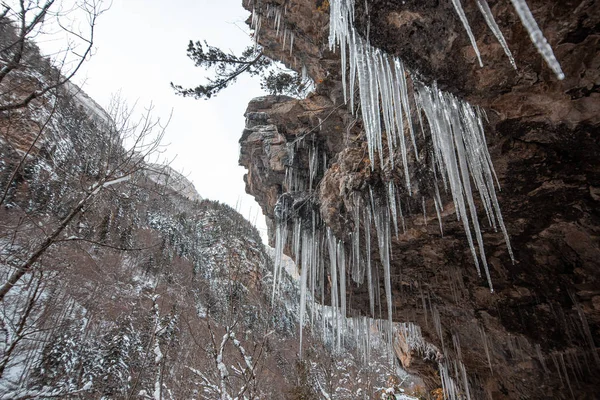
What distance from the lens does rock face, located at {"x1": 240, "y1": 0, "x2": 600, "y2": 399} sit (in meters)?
2.34

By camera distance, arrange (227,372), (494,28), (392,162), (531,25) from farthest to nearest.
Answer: (227,372)
(392,162)
(494,28)
(531,25)

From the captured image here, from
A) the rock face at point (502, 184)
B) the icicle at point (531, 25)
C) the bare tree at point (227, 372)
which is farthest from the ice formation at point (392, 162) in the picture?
the bare tree at point (227, 372)

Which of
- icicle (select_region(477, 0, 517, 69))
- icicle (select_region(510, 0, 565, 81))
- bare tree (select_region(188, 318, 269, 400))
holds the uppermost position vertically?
icicle (select_region(477, 0, 517, 69))

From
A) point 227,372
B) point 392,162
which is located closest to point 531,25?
point 392,162

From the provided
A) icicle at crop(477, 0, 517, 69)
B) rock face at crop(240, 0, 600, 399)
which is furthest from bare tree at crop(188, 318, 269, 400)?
icicle at crop(477, 0, 517, 69)

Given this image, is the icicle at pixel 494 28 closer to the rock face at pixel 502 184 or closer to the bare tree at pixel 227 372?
the rock face at pixel 502 184

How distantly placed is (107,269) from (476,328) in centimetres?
1446

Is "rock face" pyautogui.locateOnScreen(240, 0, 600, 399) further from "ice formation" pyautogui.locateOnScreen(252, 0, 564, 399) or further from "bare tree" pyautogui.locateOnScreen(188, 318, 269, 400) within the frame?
"bare tree" pyautogui.locateOnScreen(188, 318, 269, 400)

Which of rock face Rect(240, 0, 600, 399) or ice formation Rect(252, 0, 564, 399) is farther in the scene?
ice formation Rect(252, 0, 564, 399)

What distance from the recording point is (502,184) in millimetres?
3291

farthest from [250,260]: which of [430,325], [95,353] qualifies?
[430,325]

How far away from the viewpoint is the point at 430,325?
6355mm

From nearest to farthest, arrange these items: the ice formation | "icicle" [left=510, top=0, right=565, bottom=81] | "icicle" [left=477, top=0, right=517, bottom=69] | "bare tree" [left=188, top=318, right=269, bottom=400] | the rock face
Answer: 1. "icicle" [left=510, top=0, right=565, bottom=81]
2. "icicle" [left=477, top=0, right=517, bottom=69]
3. the rock face
4. the ice formation
5. "bare tree" [left=188, top=318, right=269, bottom=400]

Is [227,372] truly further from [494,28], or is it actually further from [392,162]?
[494,28]
